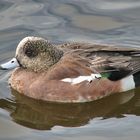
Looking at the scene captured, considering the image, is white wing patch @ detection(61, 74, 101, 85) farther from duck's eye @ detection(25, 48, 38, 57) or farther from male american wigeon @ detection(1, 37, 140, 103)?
duck's eye @ detection(25, 48, 38, 57)

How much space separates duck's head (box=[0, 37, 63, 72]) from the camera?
7.69 m

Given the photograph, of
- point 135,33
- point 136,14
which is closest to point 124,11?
point 136,14

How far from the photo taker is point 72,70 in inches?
297

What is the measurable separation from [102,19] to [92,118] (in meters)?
2.89

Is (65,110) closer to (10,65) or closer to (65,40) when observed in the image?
(10,65)

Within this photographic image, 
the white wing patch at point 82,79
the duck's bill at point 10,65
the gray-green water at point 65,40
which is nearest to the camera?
the gray-green water at point 65,40

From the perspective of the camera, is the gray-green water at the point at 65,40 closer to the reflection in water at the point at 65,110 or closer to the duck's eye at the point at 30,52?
the reflection in water at the point at 65,110

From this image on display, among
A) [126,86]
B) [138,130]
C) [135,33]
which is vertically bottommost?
[138,130]

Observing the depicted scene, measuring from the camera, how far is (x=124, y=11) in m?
10.0

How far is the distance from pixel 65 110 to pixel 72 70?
0.48 m

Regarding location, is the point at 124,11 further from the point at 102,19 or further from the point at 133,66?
the point at 133,66

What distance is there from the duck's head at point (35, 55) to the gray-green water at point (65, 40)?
0.42 metres

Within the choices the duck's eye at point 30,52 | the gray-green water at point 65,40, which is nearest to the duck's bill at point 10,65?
the duck's eye at point 30,52

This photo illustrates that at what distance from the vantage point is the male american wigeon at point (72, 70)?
7.54 metres
